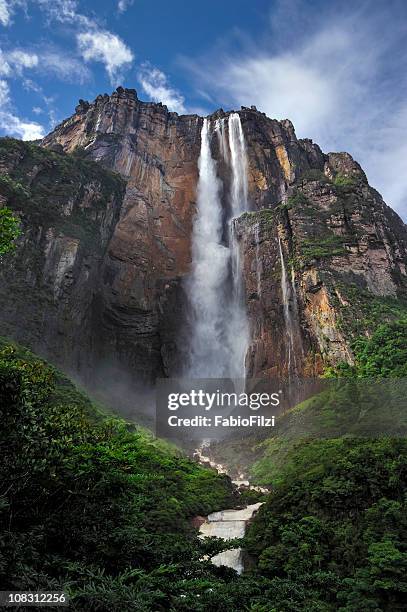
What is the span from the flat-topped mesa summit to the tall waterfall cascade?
1.00 meters

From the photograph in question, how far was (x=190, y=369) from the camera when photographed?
4125 cm

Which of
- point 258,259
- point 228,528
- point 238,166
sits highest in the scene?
point 238,166

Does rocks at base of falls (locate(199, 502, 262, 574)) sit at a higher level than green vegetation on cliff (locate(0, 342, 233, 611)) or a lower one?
lower

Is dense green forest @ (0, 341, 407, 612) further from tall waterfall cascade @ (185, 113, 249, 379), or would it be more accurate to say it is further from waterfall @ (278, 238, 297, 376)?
tall waterfall cascade @ (185, 113, 249, 379)

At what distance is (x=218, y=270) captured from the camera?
45.7 m

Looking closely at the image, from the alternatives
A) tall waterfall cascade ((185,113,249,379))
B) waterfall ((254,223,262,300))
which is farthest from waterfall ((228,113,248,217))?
waterfall ((254,223,262,300))

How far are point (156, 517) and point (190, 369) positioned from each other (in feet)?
84.1

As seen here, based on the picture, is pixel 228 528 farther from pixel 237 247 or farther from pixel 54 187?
pixel 54 187

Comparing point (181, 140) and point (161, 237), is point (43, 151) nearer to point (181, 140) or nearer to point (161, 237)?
point (161, 237)

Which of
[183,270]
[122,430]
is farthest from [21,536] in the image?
[183,270]

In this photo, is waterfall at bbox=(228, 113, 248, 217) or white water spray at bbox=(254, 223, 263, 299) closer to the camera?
white water spray at bbox=(254, 223, 263, 299)

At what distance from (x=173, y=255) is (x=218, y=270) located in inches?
212

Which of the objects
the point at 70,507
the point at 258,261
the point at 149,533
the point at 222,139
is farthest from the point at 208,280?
the point at 70,507

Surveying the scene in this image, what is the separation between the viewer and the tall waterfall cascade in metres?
41.2
